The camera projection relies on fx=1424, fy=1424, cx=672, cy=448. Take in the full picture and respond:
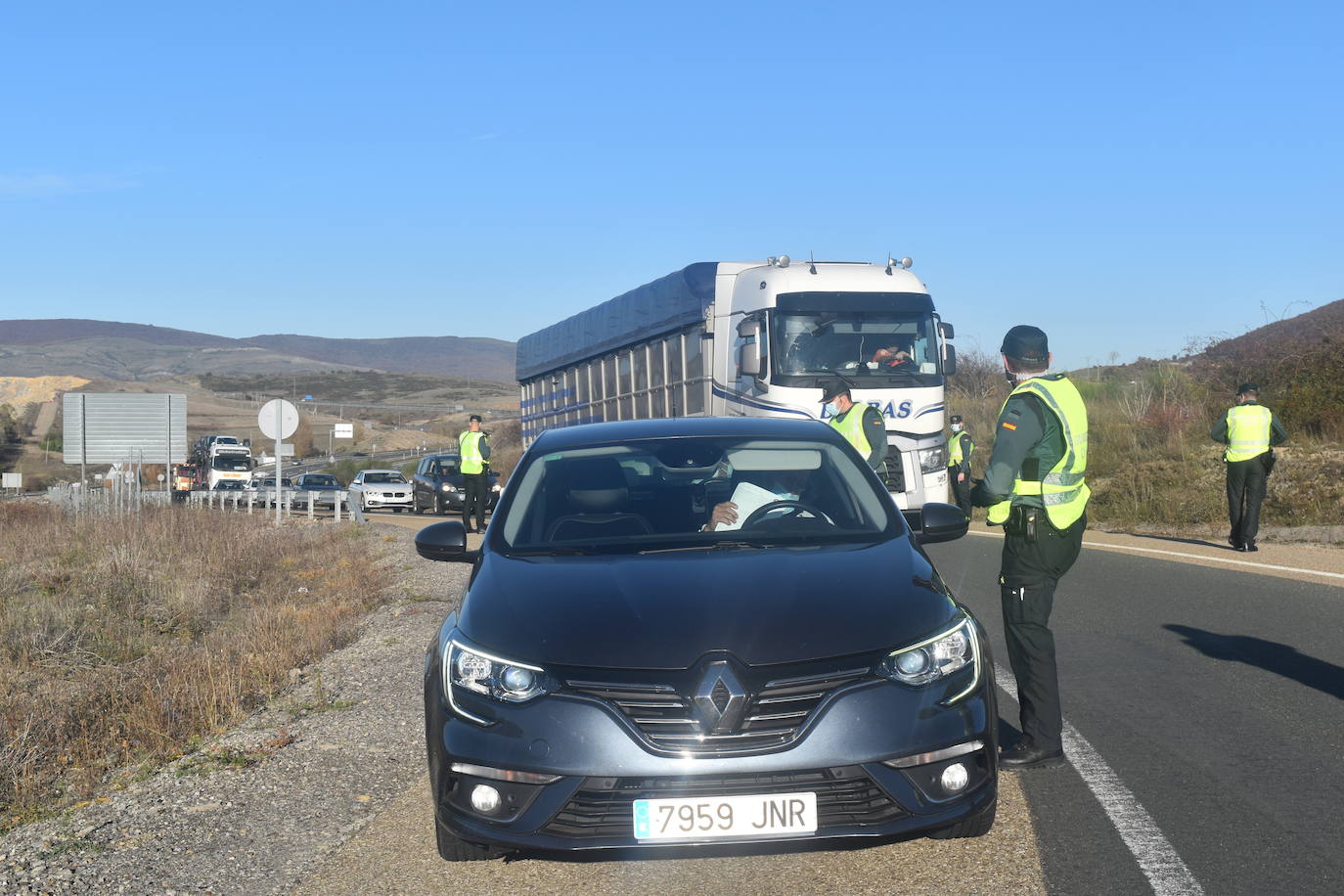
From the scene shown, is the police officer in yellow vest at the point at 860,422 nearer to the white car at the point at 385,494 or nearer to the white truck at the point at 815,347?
the white truck at the point at 815,347

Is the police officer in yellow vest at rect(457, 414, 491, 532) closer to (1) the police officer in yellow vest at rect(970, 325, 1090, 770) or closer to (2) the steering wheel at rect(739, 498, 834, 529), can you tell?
(2) the steering wheel at rect(739, 498, 834, 529)

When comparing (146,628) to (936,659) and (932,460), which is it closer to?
(932,460)

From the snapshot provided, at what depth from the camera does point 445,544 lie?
19.5ft

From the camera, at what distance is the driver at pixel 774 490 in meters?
5.91

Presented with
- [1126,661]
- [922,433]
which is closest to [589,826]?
[1126,661]

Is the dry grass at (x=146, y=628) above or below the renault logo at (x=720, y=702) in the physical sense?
below

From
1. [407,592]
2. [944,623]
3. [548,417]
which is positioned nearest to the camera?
[944,623]

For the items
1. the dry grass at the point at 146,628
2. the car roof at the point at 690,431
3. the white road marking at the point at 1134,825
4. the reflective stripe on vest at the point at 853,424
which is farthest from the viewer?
the reflective stripe on vest at the point at 853,424

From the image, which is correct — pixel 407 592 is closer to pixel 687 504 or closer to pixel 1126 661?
pixel 1126 661

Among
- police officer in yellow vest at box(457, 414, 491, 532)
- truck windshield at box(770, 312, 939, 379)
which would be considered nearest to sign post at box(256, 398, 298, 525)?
police officer in yellow vest at box(457, 414, 491, 532)

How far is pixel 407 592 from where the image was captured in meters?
14.3

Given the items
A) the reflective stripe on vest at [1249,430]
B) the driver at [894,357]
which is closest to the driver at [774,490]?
the reflective stripe on vest at [1249,430]

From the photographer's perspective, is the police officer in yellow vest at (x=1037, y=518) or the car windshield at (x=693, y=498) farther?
the police officer in yellow vest at (x=1037, y=518)

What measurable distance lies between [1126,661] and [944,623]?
4.67 meters
